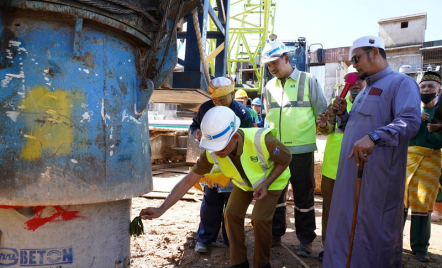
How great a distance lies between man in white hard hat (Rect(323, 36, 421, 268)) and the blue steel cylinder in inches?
59.7

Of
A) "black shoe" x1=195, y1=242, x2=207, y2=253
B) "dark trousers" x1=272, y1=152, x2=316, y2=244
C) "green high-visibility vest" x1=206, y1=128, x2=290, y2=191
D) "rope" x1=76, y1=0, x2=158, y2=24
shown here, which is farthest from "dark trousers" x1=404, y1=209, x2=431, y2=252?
"rope" x1=76, y1=0, x2=158, y2=24

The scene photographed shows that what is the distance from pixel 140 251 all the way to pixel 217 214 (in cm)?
83

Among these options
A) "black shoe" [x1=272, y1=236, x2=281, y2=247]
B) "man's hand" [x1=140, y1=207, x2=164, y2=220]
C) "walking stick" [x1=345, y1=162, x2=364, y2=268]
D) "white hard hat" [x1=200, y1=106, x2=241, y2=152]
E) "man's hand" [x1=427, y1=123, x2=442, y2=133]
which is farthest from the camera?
"black shoe" [x1=272, y1=236, x2=281, y2=247]

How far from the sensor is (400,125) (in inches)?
85.0

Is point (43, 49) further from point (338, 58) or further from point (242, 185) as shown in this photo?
point (338, 58)

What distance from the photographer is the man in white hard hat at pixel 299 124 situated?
3.40m

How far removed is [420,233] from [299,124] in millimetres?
1675

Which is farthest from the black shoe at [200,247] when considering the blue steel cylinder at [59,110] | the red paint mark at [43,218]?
the red paint mark at [43,218]

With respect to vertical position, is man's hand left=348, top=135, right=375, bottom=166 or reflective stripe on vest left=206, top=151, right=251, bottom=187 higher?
man's hand left=348, top=135, right=375, bottom=166

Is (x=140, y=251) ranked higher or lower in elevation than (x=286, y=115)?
lower

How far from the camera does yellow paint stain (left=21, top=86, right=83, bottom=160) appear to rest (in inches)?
70.9

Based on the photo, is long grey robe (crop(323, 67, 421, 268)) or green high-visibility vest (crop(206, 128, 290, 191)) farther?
green high-visibility vest (crop(206, 128, 290, 191))

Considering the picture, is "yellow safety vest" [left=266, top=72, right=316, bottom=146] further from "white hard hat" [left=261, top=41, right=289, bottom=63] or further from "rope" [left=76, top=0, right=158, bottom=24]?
"rope" [left=76, top=0, right=158, bottom=24]

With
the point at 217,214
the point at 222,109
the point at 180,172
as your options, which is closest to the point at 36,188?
the point at 222,109
